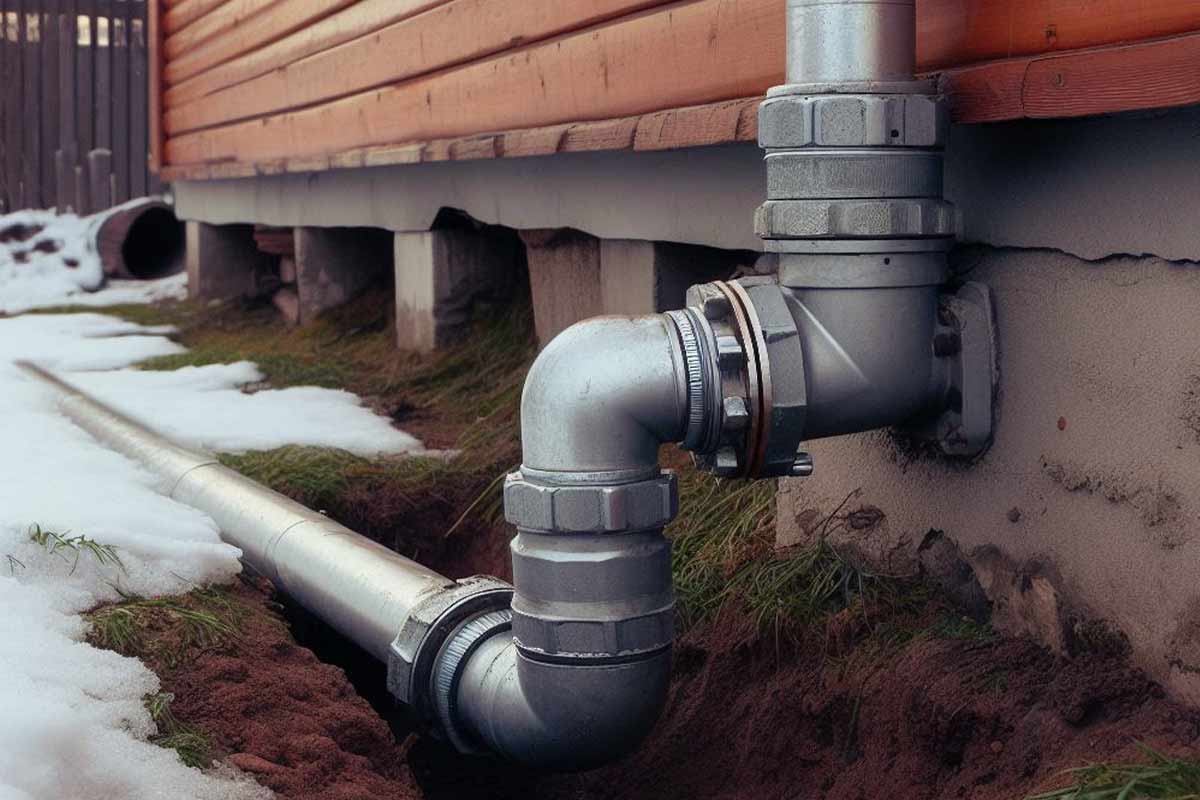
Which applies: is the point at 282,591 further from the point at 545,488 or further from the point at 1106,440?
the point at 1106,440

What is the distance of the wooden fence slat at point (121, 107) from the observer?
11336 millimetres

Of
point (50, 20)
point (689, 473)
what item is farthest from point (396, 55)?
point (50, 20)

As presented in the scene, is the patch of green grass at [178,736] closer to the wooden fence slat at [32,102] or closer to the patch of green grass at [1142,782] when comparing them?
the patch of green grass at [1142,782]

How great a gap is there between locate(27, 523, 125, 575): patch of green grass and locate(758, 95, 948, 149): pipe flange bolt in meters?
1.39

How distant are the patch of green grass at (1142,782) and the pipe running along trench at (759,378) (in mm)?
638

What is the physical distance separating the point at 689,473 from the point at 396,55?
2.38m

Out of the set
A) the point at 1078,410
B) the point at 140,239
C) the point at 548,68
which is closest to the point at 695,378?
the point at 1078,410

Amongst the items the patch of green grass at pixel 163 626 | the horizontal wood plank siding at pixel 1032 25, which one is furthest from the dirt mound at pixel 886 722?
the horizontal wood plank siding at pixel 1032 25

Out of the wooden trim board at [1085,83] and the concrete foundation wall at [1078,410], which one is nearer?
the wooden trim board at [1085,83]

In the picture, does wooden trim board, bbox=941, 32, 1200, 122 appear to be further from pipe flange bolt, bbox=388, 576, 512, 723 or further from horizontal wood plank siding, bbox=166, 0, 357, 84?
horizontal wood plank siding, bbox=166, 0, 357, 84

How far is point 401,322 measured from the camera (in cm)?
522

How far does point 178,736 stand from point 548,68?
2.26 metres

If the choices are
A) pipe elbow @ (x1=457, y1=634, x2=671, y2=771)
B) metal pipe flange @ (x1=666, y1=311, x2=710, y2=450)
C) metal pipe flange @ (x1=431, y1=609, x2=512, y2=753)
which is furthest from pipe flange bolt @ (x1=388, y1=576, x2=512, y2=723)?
metal pipe flange @ (x1=666, y1=311, x2=710, y2=450)

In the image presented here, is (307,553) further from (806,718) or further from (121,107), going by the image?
(121,107)
